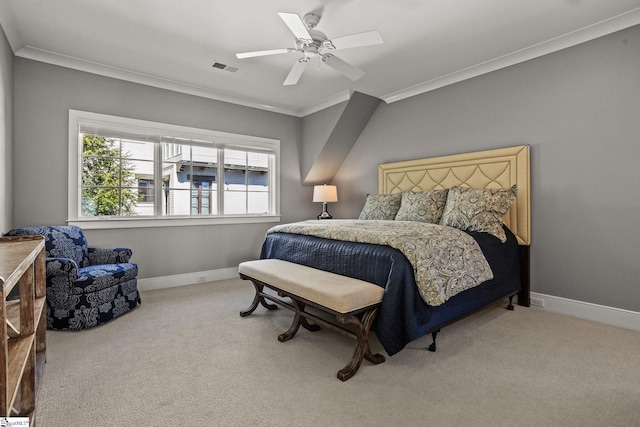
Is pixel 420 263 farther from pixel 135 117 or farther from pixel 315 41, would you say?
pixel 135 117

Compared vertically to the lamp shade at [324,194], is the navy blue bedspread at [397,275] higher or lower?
lower

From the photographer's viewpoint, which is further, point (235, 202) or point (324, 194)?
point (324, 194)

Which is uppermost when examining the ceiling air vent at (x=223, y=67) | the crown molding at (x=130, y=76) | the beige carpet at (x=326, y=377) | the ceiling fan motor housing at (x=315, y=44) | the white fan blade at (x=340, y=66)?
the ceiling air vent at (x=223, y=67)

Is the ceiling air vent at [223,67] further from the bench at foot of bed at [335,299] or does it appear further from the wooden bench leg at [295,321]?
the wooden bench leg at [295,321]

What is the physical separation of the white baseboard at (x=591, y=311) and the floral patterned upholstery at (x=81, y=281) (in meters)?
3.97

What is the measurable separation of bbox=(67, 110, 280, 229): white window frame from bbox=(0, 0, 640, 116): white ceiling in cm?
52

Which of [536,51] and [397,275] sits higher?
[536,51]

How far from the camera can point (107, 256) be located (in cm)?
325

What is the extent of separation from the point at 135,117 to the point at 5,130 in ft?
3.97

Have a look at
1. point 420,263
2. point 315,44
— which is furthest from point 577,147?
point 315,44

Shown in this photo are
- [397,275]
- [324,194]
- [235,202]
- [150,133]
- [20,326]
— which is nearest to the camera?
[20,326]

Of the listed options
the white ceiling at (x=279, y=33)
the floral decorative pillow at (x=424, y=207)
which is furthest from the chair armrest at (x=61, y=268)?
the floral decorative pillow at (x=424, y=207)

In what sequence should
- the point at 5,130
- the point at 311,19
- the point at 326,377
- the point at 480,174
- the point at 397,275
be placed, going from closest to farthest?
the point at 326,377, the point at 397,275, the point at 311,19, the point at 5,130, the point at 480,174

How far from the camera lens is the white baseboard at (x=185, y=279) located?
153 inches
